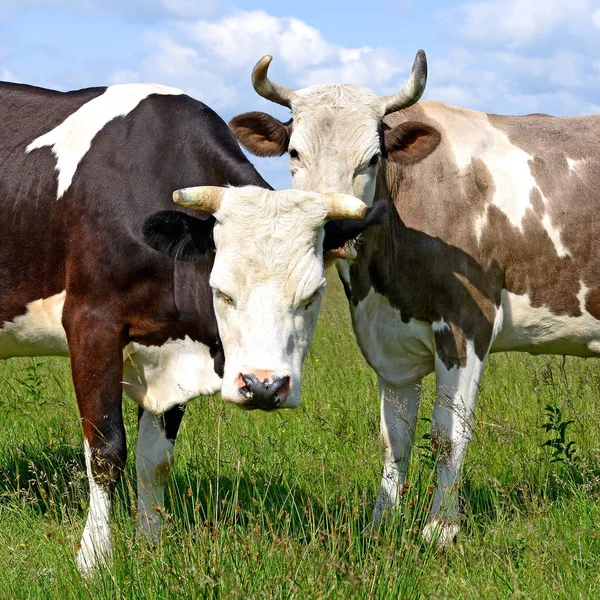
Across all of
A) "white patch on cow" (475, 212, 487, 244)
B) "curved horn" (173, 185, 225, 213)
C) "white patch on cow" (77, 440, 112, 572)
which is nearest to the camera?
"curved horn" (173, 185, 225, 213)

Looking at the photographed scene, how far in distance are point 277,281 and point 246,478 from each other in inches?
81.0

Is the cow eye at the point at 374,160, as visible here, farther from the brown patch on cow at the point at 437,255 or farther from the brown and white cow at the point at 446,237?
the brown patch on cow at the point at 437,255

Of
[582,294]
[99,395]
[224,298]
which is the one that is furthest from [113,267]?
→ [582,294]

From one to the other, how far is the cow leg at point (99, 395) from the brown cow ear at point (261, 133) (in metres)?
1.70

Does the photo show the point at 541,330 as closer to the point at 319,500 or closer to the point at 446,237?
the point at 446,237

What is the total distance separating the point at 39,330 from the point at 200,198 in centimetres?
149

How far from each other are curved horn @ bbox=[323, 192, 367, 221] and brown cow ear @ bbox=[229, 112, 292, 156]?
1.49 m

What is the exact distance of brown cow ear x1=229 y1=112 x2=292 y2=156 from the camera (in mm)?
5812

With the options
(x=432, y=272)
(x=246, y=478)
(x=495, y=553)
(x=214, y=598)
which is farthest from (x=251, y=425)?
(x=214, y=598)

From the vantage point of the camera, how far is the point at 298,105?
5.55 m

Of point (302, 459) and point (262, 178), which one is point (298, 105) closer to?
point (262, 178)

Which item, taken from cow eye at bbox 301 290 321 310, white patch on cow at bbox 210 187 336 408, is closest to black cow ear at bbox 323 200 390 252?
white patch on cow at bbox 210 187 336 408

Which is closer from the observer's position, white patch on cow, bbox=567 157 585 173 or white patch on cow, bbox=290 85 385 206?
white patch on cow, bbox=290 85 385 206

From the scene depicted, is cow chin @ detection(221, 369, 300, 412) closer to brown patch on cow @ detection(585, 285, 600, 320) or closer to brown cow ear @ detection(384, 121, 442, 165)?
brown cow ear @ detection(384, 121, 442, 165)
